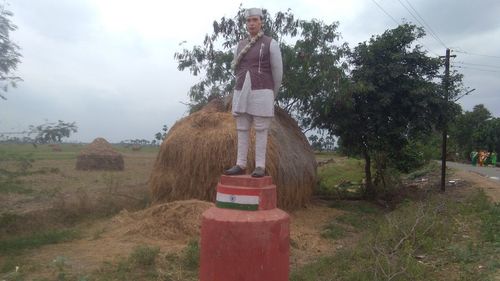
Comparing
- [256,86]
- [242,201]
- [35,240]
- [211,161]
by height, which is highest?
[256,86]

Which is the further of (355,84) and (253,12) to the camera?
(355,84)

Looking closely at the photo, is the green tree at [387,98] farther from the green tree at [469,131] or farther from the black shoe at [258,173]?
the green tree at [469,131]

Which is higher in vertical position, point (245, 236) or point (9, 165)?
point (9, 165)

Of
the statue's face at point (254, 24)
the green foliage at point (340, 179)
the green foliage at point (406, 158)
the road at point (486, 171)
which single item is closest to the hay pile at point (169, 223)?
the statue's face at point (254, 24)

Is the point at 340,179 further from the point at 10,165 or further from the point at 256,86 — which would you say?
the point at 256,86

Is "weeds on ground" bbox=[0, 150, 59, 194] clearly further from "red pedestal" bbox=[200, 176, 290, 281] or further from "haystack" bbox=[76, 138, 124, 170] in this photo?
"haystack" bbox=[76, 138, 124, 170]

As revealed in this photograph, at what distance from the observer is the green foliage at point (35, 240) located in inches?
313

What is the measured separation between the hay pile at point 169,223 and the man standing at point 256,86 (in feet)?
13.7

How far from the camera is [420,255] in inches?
277

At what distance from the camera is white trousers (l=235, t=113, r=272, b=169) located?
4.72 meters

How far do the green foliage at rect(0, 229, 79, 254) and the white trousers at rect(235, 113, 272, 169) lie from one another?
16.1 feet

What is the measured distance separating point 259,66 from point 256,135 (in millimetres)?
662

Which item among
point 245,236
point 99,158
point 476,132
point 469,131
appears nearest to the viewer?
point 245,236

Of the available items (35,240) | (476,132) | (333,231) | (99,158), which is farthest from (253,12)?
(476,132)
